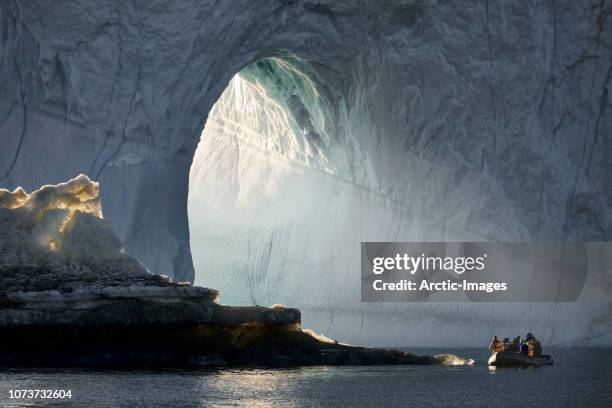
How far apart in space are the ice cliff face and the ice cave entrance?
8 cm

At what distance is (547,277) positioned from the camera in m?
27.5

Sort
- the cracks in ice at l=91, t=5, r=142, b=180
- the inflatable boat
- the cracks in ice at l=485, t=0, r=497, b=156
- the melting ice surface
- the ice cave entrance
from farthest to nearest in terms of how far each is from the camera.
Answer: the ice cave entrance < the melting ice surface < the cracks in ice at l=485, t=0, r=497, b=156 < the cracks in ice at l=91, t=5, r=142, b=180 < the inflatable boat

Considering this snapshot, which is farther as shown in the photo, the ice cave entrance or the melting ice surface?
the ice cave entrance

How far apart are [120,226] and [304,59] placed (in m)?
7.28

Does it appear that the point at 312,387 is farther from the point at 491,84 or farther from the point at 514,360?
the point at 491,84

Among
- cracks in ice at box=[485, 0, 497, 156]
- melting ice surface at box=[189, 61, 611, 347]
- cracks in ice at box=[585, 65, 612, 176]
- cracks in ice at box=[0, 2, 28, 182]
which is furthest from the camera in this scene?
cracks in ice at box=[585, 65, 612, 176]

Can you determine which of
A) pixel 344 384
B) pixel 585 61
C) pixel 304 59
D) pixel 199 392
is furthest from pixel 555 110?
pixel 199 392

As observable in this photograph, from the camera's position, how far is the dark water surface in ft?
42.8

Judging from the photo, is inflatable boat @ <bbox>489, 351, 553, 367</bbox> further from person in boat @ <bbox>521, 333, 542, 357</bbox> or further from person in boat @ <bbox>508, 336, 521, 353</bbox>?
person in boat @ <bbox>508, 336, 521, 353</bbox>

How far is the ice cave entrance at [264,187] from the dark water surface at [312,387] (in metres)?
12.3

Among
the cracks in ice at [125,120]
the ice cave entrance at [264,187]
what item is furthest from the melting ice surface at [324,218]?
the cracks in ice at [125,120]

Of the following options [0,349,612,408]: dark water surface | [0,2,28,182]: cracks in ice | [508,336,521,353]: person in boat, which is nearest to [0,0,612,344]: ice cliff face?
[0,2,28,182]: cracks in ice

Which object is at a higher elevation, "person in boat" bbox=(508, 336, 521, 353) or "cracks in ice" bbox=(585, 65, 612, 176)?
"cracks in ice" bbox=(585, 65, 612, 176)

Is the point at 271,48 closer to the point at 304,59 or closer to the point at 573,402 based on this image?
the point at 304,59
